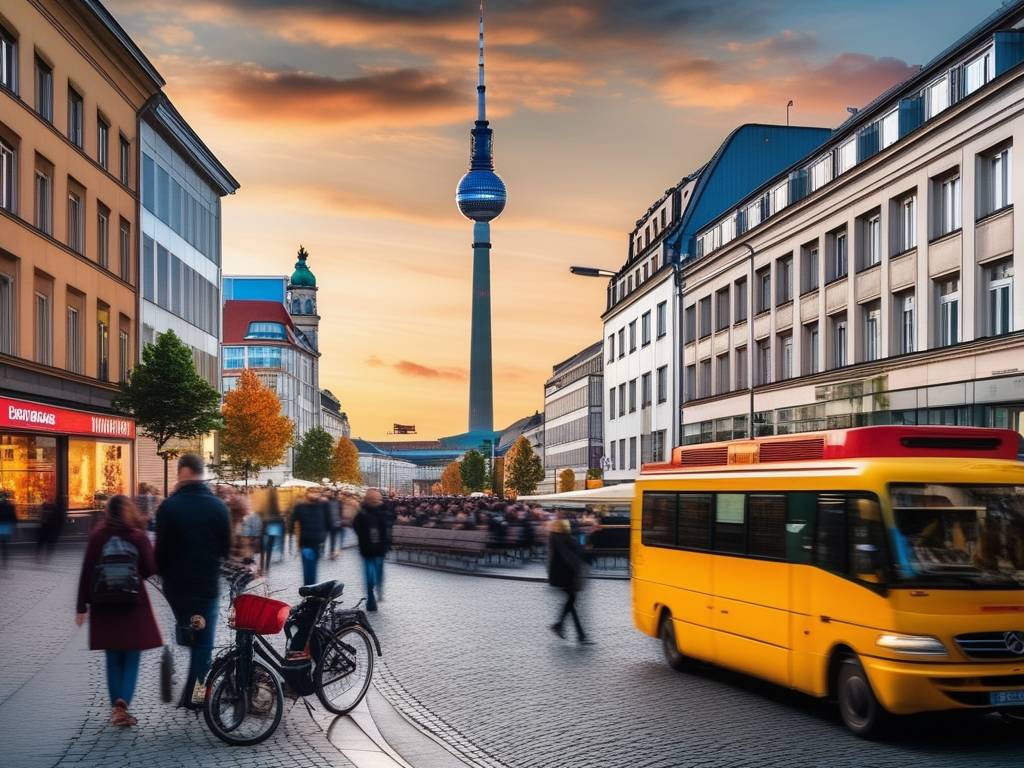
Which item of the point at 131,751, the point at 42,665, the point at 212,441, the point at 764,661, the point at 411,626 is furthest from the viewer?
the point at 212,441

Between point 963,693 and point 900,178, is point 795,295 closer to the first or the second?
point 900,178

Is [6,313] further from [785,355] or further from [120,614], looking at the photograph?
[120,614]

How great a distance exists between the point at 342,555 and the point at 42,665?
29.0 m

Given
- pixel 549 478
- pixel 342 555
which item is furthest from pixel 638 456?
pixel 549 478

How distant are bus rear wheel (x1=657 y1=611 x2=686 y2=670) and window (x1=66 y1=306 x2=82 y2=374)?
3270 centimetres

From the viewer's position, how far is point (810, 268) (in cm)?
4738

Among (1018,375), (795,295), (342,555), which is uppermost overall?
(795,295)

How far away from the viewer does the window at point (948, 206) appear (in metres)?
35.0

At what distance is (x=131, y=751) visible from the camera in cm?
890

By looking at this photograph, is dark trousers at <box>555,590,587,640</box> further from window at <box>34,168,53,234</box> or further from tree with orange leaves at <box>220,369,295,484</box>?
tree with orange leaves at <box>220,369,295,484</box>

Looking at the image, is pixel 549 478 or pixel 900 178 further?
pixel 549 478

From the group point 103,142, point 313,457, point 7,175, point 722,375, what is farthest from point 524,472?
point 7,175

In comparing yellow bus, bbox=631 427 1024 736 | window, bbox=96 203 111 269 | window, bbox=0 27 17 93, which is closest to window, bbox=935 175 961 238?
yellow bus, bbox=631 427 1024 736

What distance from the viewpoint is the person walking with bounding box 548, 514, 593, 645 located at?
17.3 meters
